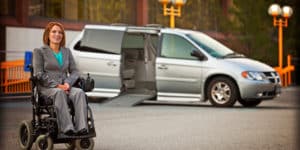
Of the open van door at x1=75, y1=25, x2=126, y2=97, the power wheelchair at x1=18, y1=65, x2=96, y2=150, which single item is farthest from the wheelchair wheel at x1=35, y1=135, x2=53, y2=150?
the open van door at x1=75, y1=25, x2=126, y2=97

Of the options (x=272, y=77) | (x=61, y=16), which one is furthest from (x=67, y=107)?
(x=61, y=16)

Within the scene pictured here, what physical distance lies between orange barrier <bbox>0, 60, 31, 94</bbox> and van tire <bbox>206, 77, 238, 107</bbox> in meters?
6.76

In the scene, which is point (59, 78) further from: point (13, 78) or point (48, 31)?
point (13, 78)

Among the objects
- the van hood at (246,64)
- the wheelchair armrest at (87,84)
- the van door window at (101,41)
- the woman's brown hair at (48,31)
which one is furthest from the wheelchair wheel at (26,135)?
the van door window at (101,41)

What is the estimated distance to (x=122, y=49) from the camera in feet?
54.5

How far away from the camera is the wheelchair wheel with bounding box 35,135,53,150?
7664mm

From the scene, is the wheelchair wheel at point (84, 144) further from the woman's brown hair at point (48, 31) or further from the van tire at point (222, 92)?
the van tire at point (222, 92)

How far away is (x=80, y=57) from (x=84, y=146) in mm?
8876

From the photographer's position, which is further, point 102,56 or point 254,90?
point 102,56

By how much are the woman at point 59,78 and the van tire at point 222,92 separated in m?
8.12

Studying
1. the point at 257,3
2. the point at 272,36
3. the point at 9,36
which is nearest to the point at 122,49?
the point at 9,36

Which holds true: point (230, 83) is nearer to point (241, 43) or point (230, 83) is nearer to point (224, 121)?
point (224, 121)

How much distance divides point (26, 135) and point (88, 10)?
81.9 feet

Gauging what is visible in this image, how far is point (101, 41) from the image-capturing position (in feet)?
54.7
